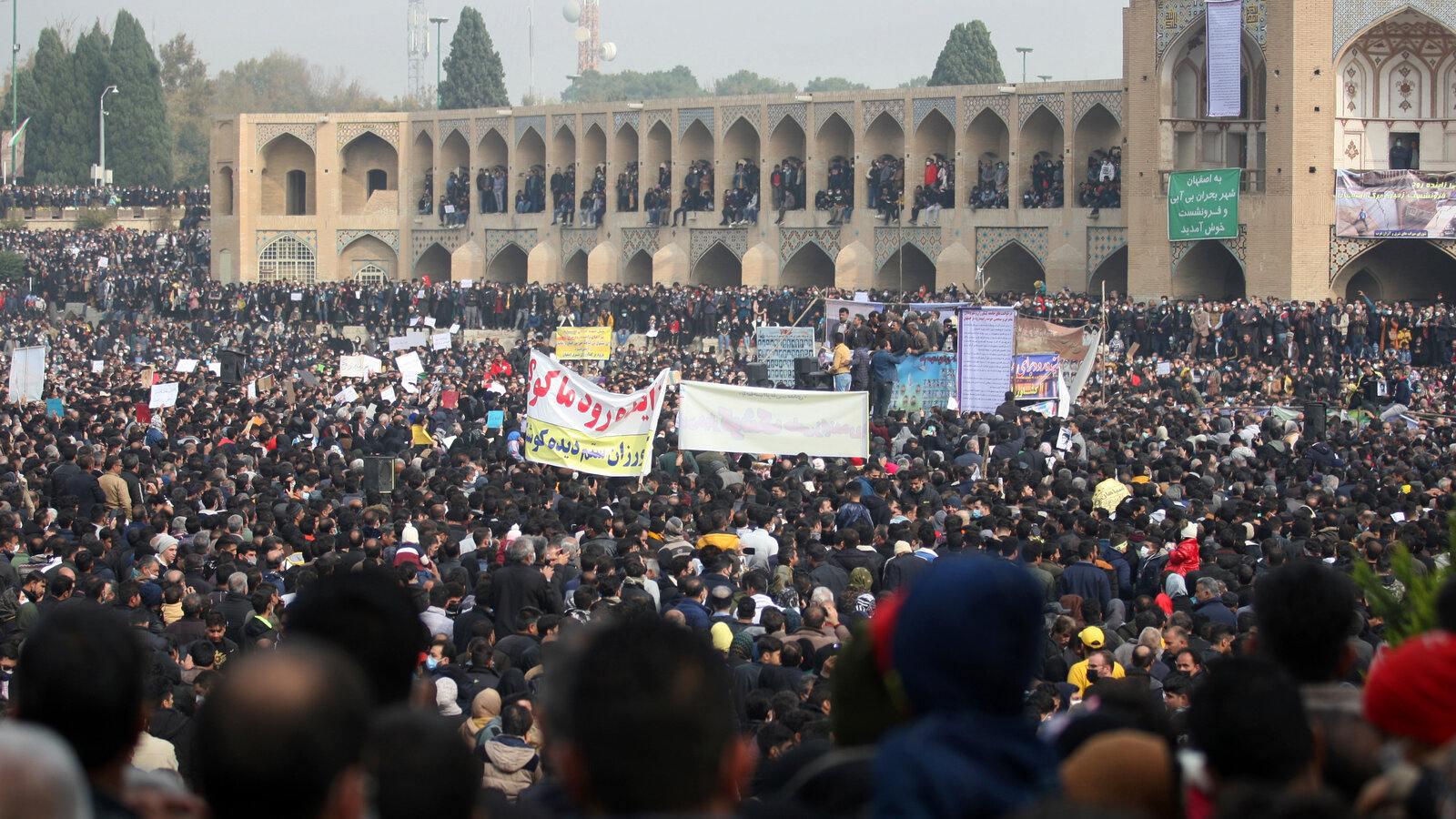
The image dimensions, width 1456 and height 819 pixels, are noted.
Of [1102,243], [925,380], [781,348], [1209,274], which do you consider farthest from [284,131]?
[925,380]

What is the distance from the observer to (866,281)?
1433 inches

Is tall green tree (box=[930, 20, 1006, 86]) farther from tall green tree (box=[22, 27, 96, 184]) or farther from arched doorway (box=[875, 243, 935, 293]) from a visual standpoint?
tall green tree (box=[22, 27, 96, 184])

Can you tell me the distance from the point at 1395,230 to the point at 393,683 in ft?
94.0

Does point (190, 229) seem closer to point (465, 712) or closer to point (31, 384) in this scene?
point (31, 384)

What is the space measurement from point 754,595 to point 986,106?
2828 centimetres

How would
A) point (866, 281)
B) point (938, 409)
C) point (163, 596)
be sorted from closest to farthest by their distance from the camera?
point (163, 596), point (938, 409), point (866, 281)

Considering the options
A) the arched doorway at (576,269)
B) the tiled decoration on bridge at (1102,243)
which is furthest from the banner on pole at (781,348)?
the arched doorway at (576,269)

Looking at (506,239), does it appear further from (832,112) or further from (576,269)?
(832,112)

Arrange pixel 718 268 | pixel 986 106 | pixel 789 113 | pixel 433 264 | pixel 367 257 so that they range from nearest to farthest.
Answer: pixel 986 106, pixel 789 113, pixel 718 268, pixel 367 257, pixel 433 264

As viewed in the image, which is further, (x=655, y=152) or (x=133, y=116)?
(x=133, y=116)

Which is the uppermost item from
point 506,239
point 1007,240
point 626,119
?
point 626,119

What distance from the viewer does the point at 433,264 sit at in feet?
146

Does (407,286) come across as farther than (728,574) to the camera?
Yes

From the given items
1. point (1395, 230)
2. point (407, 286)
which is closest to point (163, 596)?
point (1395, 230)
